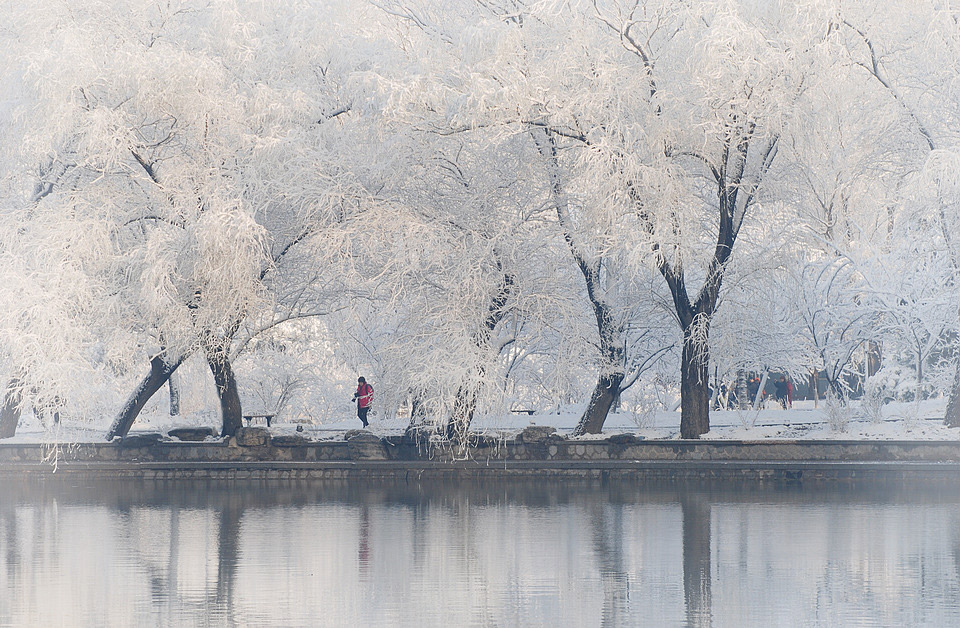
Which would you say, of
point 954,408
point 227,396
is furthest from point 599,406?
point 227,396

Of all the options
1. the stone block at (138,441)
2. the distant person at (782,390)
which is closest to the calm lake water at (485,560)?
the stone block at (138,441)

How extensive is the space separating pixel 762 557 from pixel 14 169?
20.8m

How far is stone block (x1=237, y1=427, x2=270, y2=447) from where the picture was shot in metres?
26.1

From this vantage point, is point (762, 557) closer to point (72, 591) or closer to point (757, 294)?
point (72, 591)

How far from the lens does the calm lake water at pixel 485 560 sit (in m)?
9.77

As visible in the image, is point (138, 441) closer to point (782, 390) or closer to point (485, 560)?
point (485, 560)

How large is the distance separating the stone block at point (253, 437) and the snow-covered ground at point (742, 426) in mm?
1178

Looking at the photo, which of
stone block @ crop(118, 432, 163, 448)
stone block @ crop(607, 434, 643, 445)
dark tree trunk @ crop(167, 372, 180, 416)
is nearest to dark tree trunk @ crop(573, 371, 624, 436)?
stone block @ crop(607, 434, 643, 445)

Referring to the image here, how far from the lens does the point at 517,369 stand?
35.3 meters

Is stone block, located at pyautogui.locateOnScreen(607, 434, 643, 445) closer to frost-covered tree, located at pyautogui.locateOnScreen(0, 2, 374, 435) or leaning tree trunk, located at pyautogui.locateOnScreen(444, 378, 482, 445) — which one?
leaning tree trunk, located at pyautogui.locateOnScreen(444, 378, 482, 445)

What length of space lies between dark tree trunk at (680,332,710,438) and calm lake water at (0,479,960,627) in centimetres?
518

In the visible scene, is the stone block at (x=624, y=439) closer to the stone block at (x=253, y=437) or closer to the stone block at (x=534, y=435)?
the stone block at (x=534, y=435)

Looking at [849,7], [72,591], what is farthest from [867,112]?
[72,591]

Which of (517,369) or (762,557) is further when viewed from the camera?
(517,369)
